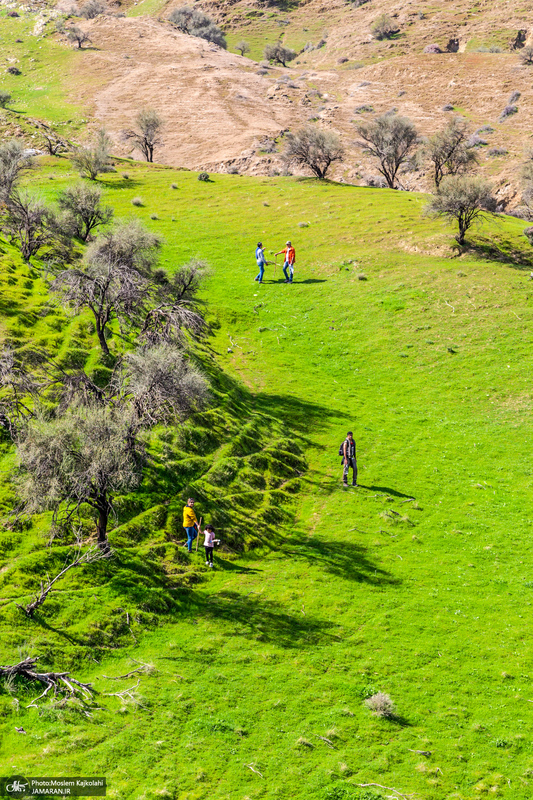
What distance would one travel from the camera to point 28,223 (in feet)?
112

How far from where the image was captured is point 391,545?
70.0 ft

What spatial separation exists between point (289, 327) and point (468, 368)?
12.7 m

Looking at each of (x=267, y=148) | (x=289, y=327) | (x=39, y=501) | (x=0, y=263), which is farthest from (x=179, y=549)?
(x=267, y=148)

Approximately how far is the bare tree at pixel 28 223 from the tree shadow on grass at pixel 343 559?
2448 centimetres

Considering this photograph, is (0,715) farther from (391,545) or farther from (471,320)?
(471,320)

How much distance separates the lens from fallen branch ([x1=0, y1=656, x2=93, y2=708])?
12297 mm

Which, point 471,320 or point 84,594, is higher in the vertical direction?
point 471,320

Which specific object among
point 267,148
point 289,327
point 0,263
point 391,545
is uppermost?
point 267,148

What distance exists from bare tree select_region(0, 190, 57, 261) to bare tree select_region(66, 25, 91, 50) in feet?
364

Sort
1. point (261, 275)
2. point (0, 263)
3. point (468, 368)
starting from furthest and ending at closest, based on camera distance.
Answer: point (261, 275)
point (468, 368)
point (0, 263)

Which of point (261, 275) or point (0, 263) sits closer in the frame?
Result: point (0, 263)

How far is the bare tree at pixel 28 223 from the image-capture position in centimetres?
3409

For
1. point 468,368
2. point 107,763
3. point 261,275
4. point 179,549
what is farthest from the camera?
point 261,275

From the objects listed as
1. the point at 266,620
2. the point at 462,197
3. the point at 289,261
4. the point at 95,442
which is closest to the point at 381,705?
the point at 266,620
